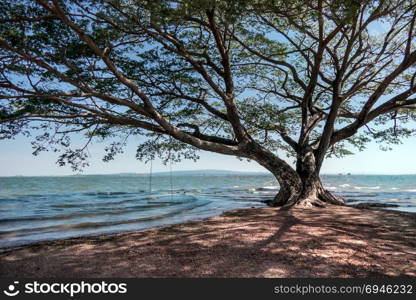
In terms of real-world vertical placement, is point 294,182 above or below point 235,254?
above

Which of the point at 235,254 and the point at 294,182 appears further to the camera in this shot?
the point at 294,182

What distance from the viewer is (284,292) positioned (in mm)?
3197

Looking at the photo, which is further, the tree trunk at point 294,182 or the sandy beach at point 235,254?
the tree trunk at point 294,182

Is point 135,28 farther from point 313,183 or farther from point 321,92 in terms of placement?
point 321,92

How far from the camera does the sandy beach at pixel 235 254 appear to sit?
3703 mm

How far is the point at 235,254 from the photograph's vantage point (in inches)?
171

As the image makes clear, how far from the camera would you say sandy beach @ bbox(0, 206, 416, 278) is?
3.70 metres

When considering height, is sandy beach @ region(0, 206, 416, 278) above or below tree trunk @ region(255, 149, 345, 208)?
below

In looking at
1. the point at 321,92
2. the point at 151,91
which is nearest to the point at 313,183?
the point at 321,92

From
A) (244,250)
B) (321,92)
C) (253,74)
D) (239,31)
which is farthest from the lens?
(321,92)

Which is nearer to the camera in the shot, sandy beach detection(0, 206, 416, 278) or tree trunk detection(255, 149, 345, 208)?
sandy beach detection(0, 206, 416, 278)

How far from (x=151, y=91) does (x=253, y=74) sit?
4.73 meters

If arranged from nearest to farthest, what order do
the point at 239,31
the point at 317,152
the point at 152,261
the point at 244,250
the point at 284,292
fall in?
the point at 284,292, the point at 152,261, the point at 244,250, the point at 239,31, the point at 317,152

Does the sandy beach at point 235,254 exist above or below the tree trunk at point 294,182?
below
